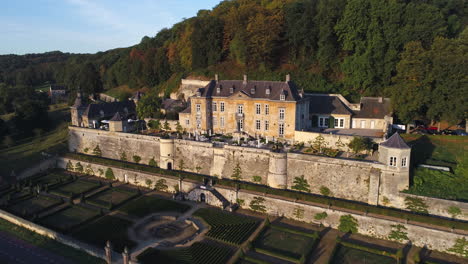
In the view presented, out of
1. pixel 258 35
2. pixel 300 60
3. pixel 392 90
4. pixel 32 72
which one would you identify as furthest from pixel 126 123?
pixel 32 72

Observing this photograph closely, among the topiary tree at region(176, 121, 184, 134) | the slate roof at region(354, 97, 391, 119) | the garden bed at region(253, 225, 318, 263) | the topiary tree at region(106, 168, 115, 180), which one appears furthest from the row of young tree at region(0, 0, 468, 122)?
the topiary tree at region(106, 168, 115, 180)

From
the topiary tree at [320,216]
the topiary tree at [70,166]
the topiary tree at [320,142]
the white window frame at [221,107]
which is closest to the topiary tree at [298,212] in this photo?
the topiary tree at [320,216]

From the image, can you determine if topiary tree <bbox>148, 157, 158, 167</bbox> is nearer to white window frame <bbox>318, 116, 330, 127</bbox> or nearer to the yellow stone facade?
the yellow stone facade

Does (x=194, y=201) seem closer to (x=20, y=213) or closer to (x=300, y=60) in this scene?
(x=20, y=213)

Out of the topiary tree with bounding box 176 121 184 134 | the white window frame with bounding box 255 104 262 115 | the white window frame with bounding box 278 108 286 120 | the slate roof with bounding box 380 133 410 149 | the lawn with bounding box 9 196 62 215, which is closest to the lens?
the slate roof with bounding box 380 133 410 149

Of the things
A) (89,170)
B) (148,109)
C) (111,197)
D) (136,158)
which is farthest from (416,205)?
(148,109)

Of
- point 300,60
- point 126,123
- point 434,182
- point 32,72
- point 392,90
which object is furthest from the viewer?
point 32,72
